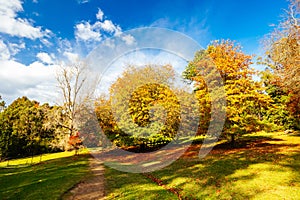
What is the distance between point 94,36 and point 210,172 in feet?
43.3

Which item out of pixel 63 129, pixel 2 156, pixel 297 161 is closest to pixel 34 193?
pixel 297 161

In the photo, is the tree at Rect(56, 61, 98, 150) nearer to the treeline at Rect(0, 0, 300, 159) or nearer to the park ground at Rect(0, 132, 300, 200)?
the treeline at Rect(0, 0, 300, 159)

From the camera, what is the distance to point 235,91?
14359mm

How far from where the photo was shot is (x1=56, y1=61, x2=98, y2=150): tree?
75.4 ft

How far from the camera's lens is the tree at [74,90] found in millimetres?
22984

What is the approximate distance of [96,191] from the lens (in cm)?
785

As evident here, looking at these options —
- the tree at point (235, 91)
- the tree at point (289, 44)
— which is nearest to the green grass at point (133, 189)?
the tree at point (235, 91)

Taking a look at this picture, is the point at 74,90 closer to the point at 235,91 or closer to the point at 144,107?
the point at 144,107

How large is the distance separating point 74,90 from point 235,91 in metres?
18.8

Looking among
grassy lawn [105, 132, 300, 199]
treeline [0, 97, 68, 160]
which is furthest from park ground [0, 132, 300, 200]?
treeline [0, 97, 68, 160]

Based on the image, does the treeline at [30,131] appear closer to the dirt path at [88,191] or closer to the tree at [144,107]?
the tree at [144,107]

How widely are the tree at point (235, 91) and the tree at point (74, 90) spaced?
13.1 m

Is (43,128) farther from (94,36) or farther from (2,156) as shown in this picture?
(94,36)

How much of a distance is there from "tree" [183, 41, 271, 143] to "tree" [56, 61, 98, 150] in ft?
43.1
